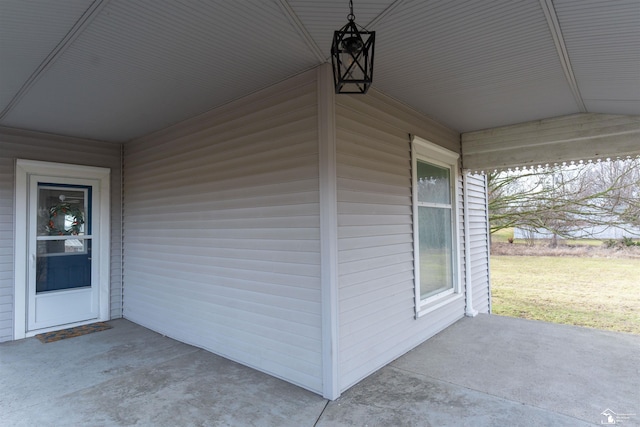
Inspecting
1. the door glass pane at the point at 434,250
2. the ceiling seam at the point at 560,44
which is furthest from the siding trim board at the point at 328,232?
the door glass pane at the point at 434,250

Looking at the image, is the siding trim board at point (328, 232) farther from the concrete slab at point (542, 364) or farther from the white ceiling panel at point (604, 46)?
the white ceiling panel at point (604, 46)

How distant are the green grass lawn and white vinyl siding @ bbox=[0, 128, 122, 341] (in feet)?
26.6

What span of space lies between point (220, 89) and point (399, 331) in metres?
2.90

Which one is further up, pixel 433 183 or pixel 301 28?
pixel 301 28

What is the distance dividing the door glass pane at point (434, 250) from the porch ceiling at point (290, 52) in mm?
1357

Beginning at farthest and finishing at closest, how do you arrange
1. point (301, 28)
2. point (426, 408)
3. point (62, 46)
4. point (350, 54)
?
1. point (426, 408)
2. point (62, 46)
3. point (301, 28)
4. point (350, 54)

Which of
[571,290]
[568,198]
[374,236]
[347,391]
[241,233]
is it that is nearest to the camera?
[347,391]

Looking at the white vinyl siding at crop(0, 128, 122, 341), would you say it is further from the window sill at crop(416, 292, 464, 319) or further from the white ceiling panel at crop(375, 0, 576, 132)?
the window sill at crop(416, 292, 464, 319)

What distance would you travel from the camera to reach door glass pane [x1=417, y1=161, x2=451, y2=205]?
13.3 feet

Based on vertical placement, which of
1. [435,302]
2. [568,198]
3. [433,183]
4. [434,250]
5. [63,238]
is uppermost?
[568,198]

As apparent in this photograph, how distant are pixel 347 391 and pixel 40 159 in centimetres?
460

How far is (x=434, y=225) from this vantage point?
4324 millimetres

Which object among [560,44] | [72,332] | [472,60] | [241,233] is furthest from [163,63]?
[72,332]

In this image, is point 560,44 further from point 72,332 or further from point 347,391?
point 72,332
